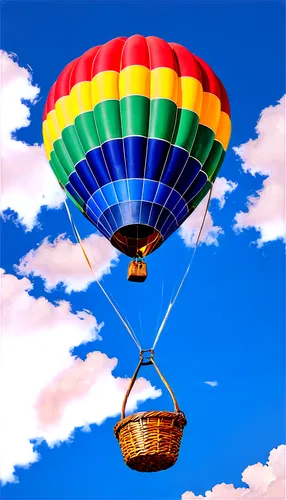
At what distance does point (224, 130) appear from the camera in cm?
1920

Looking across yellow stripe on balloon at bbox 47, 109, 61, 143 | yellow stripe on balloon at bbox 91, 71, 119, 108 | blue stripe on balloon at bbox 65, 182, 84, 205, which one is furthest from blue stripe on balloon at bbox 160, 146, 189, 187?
yellow stripe on balloon at bbox 47, 109, 61, 143

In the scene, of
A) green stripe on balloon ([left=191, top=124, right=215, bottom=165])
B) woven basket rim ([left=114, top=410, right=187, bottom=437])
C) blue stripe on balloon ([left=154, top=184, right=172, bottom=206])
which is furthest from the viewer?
green stripe on balloon ([left=191, top=124, right=215, bottom=165])

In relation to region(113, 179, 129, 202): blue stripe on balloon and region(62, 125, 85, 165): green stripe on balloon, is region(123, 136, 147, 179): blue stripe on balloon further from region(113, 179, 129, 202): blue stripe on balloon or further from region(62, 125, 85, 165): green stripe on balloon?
region(62, 125, 85, 165): green stripe on balloon

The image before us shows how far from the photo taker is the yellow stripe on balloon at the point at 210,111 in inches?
732

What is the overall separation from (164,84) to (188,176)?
5.28 ft

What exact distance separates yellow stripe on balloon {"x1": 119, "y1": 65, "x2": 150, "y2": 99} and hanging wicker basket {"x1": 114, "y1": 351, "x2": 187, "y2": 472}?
5.32 m

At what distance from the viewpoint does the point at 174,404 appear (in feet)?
49.3

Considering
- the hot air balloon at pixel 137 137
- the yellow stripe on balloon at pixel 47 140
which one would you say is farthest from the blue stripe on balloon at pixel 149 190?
the yellow stripe on balloon at pixel 47 140

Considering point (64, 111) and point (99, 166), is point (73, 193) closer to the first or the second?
point (99, 166)

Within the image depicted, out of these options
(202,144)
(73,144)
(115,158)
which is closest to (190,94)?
(202,144)

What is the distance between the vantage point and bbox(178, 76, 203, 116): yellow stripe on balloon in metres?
18.3

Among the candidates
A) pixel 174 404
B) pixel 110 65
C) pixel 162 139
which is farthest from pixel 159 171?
pixel 174 404

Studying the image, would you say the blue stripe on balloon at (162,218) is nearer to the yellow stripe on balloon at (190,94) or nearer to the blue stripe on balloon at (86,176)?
the blue stripe on balloon at (86,176)

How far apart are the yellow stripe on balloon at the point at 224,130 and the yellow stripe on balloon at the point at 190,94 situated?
0.71 meters
